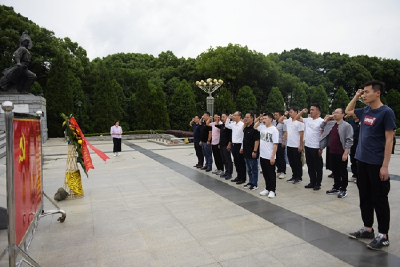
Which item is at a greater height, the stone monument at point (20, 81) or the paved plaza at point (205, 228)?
the stone monument at point (20, 81)

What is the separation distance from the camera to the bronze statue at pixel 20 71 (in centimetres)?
1717

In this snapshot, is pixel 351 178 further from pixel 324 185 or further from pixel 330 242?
pixel 330 242

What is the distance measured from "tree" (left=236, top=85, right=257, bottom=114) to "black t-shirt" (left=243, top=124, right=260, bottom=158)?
2843 cm

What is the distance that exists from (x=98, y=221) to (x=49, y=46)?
2865 centimetres

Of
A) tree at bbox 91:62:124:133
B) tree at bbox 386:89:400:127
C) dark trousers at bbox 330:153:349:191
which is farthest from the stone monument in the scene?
tree at bbox 386:89:400:127

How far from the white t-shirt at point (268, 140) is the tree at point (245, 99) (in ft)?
94.5

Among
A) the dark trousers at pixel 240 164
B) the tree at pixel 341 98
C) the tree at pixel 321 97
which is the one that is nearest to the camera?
the dark trousers at pixel 240 164

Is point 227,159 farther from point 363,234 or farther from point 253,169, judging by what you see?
point 363,234

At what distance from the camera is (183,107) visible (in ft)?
105

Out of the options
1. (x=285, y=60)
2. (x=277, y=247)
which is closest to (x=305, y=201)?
(x=277, y=247)

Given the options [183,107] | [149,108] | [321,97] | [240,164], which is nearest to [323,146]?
[240,164]

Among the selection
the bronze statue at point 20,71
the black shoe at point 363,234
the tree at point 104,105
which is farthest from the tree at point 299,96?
the black shoe at point 363,234

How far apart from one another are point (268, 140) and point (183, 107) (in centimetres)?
2635

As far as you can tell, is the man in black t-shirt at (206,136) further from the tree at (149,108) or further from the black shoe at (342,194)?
the tree at (149,108)
